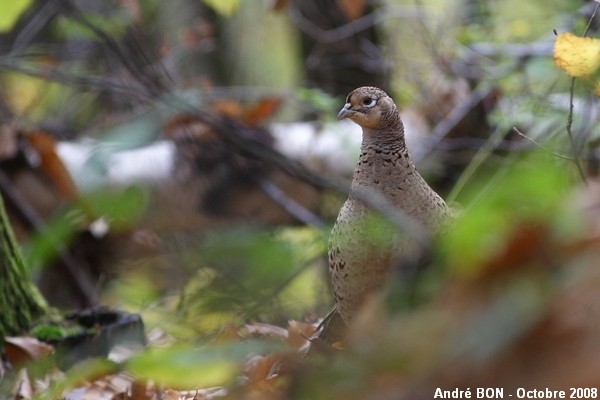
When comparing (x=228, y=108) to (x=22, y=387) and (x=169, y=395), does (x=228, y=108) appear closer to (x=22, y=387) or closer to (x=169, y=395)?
(x=22, y=387)

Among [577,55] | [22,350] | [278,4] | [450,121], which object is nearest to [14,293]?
[22,350]

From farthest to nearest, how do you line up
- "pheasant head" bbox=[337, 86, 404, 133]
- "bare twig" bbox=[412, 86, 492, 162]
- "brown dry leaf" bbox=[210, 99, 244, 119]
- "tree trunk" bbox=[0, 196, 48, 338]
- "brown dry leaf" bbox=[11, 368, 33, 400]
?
"brown dry leaf" bbox=[210, 99, 244, 119]
"bare twig" bbox=[412, 86, 492, 162]
"tree trunk" bbox=[0, 196, 48, 338]
"brown dry leaf" bbox=[11, 368, 33, 400]
"pheasant head" bbox=[337, 86, 404, 133]

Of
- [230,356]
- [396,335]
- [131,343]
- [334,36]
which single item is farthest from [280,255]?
[334,36]

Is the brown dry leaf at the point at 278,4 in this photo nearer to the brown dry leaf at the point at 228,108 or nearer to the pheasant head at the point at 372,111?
the brown dry leaf at the point at 228,108

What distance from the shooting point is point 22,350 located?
268 cm

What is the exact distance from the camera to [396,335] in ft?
2.91

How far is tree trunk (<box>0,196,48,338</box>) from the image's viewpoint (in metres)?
2.92

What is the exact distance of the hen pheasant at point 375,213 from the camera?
1922mm

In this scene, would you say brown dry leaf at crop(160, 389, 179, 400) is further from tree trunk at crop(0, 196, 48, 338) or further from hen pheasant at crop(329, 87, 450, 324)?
tree trunk at crop(0, 196, 48, 338)

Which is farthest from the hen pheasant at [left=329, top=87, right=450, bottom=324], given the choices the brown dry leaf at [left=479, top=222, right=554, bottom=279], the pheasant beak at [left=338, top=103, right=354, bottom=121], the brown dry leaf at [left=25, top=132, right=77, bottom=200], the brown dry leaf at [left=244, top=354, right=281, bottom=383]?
the brown dry leaf at [left=25, top=132, right=77, bottom=200]

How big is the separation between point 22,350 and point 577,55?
1.86m

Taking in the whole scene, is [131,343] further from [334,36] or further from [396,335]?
[334,36]

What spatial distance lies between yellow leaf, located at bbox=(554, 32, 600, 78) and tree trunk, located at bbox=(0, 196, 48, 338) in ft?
6.41

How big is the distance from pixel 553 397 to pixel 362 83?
21.6 feet
